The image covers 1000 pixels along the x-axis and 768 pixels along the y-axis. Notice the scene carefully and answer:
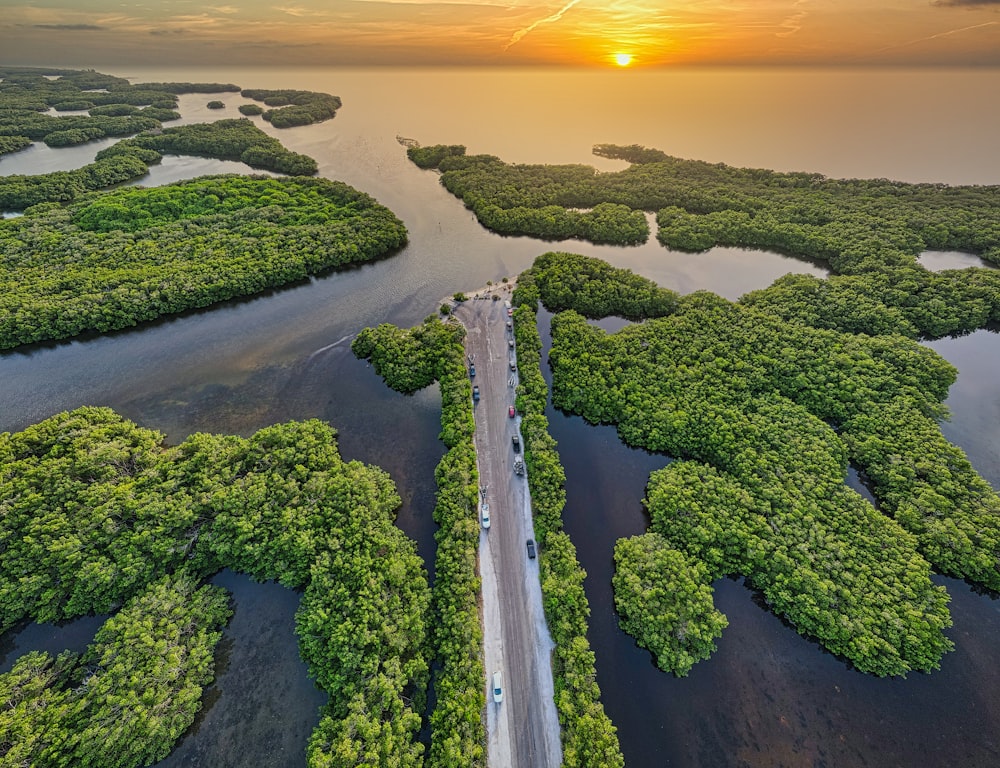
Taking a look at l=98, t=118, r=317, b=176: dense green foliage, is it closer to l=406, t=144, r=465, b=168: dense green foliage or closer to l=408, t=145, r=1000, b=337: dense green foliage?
l=406, t=144, r=465, b=168: dense green foliage

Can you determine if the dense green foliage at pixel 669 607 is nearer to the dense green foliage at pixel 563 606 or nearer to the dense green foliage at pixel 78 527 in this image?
the dense green foliage at pixel 563 606

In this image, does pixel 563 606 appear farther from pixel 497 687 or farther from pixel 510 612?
pixel 497 687

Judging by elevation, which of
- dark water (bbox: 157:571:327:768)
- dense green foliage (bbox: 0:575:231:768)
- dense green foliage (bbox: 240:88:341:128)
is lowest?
dark water (bbox: 157:571:327:768)

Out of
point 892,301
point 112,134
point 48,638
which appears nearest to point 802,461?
point 892,301

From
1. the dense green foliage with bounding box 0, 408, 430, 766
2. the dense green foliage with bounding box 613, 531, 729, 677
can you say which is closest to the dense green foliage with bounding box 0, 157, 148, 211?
the dense green foliage with bounding box 0, 408, 430, 766

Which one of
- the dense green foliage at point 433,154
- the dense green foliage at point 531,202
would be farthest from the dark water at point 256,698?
the dense green foliage at point 433,154

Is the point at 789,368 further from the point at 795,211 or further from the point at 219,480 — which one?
the point at 219,480
